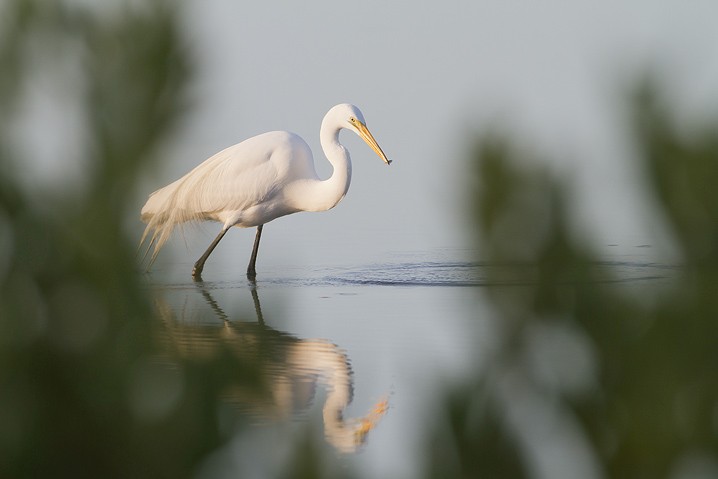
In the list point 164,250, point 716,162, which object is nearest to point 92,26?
point 164,250

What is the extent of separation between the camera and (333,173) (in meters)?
12.2

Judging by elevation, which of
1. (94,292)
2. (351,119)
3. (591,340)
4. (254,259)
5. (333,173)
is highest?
(351,119)

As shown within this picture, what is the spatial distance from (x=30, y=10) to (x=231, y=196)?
34.3ft

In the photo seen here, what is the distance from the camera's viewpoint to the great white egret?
39.6 ft

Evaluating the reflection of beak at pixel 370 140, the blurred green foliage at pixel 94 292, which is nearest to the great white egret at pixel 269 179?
the reflection of beak at pixel 370 140

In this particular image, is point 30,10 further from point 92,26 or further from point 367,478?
point 367,478

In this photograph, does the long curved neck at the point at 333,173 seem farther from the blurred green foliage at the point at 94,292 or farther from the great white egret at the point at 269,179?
the blurred green foliage at the point at 94,292

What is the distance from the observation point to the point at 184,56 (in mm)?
1724

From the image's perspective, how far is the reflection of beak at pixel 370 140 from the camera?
11.8m

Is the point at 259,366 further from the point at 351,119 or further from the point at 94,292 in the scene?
the point at 351,119

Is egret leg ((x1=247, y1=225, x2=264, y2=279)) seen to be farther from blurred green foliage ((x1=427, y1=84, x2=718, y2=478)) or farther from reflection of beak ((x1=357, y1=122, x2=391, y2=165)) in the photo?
blurred green foliage ((x1=427, y1=84, x2=718, y2=478))

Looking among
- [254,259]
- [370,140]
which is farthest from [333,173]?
[254,259]

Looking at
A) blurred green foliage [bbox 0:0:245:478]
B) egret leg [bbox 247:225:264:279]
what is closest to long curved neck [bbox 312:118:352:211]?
egret leg [bbox 247:225:264:279]

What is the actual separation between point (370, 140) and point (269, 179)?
3.45 ft
